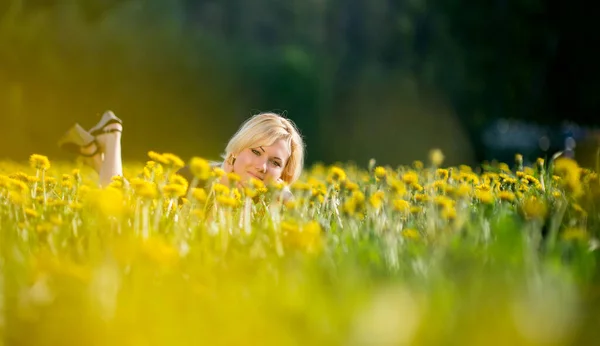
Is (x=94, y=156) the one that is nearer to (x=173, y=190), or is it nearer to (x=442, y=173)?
(x=442, y=173)

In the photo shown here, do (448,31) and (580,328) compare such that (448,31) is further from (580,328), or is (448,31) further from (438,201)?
(580,328)

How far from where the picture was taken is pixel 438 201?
2.27 metres

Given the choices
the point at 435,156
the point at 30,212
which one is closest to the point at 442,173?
the point at 435,156

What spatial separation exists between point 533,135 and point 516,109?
714 centimetres

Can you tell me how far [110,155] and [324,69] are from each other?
8.11m

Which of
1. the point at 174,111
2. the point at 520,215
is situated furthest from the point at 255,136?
the point at 174,111

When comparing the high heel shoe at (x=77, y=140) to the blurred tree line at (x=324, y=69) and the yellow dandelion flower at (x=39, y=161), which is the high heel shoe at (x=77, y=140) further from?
the blurred tree line at (x=324, y=69)

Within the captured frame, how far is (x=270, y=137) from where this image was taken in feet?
14.1

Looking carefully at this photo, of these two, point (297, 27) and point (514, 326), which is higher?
point (297, 27)

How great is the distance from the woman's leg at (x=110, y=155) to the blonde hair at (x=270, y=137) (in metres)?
1.14

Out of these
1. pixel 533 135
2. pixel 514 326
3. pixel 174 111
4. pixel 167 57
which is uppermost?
pixel 533 135

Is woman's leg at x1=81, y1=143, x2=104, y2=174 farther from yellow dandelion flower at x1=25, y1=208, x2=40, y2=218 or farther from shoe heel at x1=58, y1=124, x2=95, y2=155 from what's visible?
yellow dandelion flower at x1=25, y1=208, x2=40, y2=218

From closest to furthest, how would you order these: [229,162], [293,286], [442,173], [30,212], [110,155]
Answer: [293,286] < [30,212] < [442,173] < [229,162] < [110,155]

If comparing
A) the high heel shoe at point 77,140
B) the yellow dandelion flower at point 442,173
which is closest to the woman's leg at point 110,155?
the high heel shoe at point 77,140
